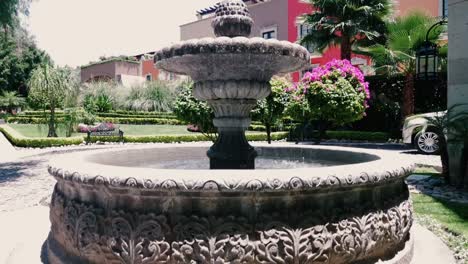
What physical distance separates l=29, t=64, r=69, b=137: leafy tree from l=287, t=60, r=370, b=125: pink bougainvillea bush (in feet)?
37.1

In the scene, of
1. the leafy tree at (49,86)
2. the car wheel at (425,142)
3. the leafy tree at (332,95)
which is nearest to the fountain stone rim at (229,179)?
the car wheel at (425,142)

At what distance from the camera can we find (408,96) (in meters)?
18.3

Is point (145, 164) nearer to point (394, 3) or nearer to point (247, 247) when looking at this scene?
point (247, 247)

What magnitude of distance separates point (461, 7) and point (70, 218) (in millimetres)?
7352

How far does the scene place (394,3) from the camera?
2053 centimetres

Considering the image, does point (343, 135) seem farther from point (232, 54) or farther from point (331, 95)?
point (232, 54)

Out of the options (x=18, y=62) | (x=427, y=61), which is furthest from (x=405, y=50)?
(x=18, y=62)

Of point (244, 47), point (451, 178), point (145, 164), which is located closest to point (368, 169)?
point (244, 47)

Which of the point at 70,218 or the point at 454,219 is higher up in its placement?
the point at 70,218

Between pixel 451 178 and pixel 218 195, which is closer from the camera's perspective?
pixel 218 195

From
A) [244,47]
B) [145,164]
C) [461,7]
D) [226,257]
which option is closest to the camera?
[226,257]

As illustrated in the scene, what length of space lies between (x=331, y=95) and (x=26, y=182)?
435 inches

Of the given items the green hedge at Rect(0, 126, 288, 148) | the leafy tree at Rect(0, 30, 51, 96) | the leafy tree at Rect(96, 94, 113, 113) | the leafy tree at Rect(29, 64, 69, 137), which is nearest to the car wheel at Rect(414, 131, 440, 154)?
the green hedge at Rect(0, 126, 288, 148)

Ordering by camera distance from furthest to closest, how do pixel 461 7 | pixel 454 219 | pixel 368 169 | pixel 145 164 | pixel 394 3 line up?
pixel 394 3
pixel 461 7
pixel 145 164
pixel 454 219
pixel 368 169
